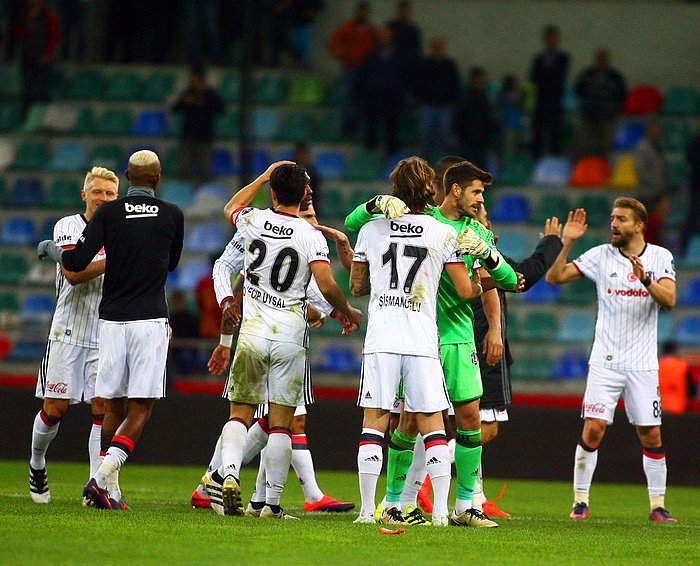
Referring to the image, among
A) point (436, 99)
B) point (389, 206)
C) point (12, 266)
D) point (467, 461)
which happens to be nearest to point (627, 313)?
point (467, 461)

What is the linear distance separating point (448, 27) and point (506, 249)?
5.17m

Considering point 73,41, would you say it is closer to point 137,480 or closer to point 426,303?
point 137,480

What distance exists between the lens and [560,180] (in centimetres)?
1977

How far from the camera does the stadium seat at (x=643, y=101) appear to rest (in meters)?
20.9

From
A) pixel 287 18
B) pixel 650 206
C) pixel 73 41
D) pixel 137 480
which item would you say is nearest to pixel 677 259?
pixel 650 206

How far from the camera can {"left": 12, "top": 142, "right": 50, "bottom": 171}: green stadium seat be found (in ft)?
68.7

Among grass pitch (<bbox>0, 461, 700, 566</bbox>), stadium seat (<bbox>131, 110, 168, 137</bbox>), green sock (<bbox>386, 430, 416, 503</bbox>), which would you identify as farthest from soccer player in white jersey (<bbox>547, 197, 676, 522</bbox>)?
stadium seat (<bbox>131, 110, 168, 137</bbox>)

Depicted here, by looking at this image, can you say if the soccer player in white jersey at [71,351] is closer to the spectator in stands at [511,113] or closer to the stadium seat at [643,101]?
the spectator in stands at [511,113]

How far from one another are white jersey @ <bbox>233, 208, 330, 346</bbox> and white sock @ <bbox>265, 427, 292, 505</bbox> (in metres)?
0.57

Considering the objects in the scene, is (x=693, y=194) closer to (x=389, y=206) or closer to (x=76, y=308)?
(x=76, y=308)

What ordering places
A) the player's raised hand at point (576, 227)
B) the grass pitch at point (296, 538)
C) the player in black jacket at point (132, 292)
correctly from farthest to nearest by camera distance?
the player's raised hand at point (576, 227), the player in black jacket at point (132, 292), the grass pitch at point (296, 538)

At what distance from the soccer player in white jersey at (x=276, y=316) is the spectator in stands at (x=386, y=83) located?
455 inches

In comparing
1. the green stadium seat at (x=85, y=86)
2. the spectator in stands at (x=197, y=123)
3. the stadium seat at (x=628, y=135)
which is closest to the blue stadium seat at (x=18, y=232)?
the spectator in stands at (x=197, y=123)

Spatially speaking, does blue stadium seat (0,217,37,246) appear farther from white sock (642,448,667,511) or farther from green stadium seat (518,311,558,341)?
white sock (642,448,667,511)
